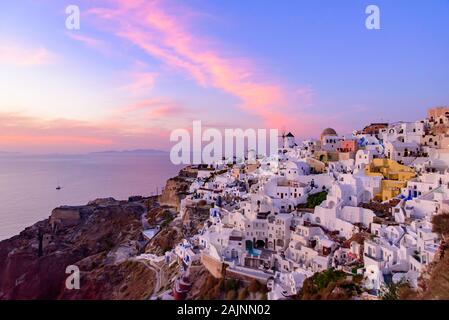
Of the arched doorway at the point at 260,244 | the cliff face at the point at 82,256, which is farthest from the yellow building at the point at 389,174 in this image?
the cliff face at the point at 82,256

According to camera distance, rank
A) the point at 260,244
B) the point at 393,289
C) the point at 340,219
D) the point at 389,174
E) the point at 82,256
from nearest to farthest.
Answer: the point at 393,289, the point at 340,219, the point at 260,244, the point at 389,174, the point at 82,256

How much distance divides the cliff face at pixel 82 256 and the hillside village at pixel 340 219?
4179 mm

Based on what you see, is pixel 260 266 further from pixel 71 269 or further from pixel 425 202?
pixel 71 269

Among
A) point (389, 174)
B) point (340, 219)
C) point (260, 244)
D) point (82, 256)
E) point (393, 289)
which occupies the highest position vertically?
point (389, 174)

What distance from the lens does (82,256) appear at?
2625 centimetres

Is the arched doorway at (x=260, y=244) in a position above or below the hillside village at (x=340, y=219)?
below

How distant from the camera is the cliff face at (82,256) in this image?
1944cm

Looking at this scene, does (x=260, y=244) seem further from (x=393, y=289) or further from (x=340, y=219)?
(x=393, y=289)

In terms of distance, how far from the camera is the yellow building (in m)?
15.4

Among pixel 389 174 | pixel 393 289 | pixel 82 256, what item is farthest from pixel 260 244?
pixel 82 256

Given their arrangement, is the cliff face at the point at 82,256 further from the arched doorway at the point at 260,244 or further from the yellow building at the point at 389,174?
the yellow building at the point at 389,174

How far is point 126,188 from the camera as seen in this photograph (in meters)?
71.2

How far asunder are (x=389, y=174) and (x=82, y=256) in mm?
21978
